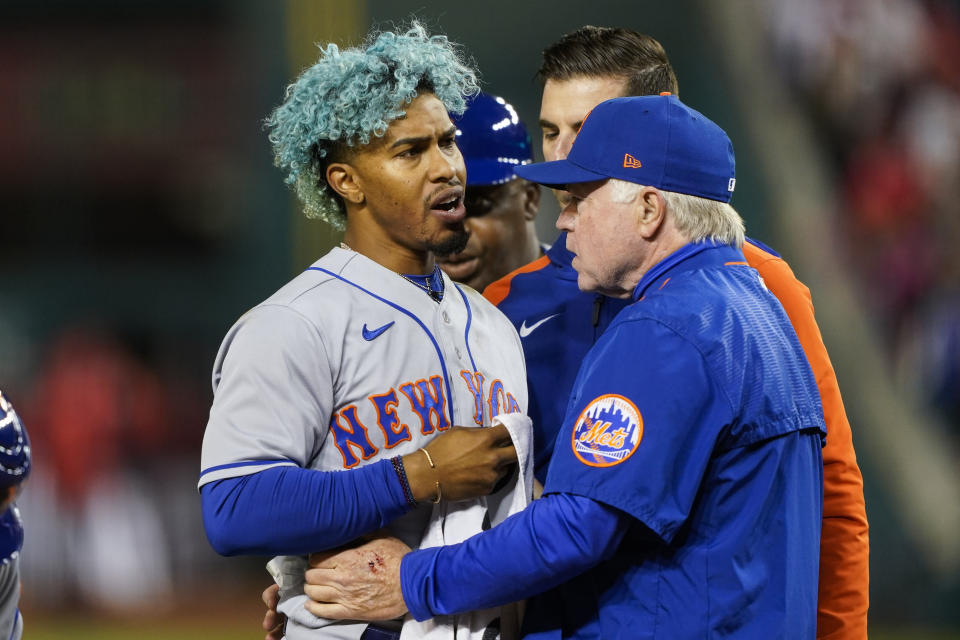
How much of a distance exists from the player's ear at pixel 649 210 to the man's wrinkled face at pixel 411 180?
420 mm

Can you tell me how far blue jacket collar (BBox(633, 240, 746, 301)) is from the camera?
1762mm

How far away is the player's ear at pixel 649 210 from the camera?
5.84 feet

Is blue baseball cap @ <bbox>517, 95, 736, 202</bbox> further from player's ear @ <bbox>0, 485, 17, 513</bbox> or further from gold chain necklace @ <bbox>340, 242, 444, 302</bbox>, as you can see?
player's ear @ <bbox>0, 485, 17, 513</bbox>

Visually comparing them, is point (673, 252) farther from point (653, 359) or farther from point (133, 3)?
point (133, 3)

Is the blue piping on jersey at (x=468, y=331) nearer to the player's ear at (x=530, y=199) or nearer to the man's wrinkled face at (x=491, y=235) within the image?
the man's wrinkled face at (x=491, y=235)

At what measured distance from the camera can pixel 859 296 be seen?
6.92 metres

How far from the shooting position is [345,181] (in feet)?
6.83

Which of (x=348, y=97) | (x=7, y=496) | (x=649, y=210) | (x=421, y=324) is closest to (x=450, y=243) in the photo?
(x=421, y=324)

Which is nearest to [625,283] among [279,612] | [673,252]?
[673,252]

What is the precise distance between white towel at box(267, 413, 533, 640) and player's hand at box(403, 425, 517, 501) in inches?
1.8

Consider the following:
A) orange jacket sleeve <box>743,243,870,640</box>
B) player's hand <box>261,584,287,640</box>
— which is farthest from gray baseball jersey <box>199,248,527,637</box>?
orange jacket sleeve <box>743,243,870,640</box>

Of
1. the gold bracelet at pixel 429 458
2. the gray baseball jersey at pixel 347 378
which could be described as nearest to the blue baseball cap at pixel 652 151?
the gray baseball jersey at pixel 347 378

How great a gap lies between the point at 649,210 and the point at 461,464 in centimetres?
52

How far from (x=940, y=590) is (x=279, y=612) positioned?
15.9ft
